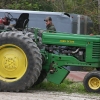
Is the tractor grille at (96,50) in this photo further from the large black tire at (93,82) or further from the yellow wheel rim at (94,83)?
the yellow wheel rim at (94,83)

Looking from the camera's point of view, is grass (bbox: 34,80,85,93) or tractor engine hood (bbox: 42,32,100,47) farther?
grass (bbox: 34,80,85,93)

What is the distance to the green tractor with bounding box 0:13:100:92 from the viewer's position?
36.3 ft

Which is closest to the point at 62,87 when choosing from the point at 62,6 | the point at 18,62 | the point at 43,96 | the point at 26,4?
the point at 18,62

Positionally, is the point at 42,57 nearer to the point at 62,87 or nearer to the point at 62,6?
the point at 62,87

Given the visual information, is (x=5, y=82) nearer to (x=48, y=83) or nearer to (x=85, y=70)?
(x=48, y=83)

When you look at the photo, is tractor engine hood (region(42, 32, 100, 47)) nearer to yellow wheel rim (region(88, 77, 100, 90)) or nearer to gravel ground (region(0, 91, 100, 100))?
yellow wheel rim (region(88, 77, 100, 90))

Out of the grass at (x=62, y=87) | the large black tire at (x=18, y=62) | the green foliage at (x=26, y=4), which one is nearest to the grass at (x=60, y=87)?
the grass at (x=62, y=87)

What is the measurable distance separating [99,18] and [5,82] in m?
11.4

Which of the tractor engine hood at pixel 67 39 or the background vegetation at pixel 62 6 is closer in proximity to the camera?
the tractor engine hood at pixel 67 39

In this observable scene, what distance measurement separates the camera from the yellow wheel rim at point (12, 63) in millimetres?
11195

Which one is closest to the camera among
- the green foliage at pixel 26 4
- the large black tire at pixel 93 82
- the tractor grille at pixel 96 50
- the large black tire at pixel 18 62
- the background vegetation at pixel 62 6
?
the large black tire at pixel 18 62

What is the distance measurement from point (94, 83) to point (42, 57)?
57.6 inches

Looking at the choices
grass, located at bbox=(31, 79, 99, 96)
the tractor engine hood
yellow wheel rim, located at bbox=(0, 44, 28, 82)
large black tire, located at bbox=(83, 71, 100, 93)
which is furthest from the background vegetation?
yellow wheel rim, located at bbox=(0, 44, 28, 82)

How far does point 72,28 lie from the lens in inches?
693
